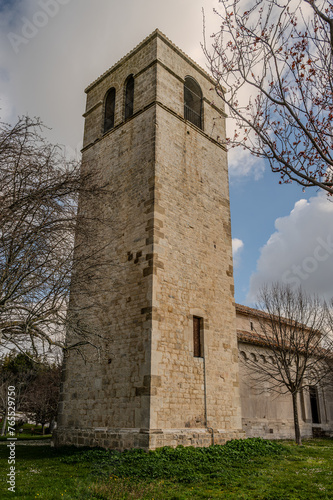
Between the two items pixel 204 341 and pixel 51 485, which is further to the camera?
pixel 204 341

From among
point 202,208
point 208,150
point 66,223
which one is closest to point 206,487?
point 66,223

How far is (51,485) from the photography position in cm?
727

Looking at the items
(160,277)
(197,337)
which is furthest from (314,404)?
(160,277)

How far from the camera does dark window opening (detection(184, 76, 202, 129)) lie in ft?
52.6

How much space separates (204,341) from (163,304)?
2093mm

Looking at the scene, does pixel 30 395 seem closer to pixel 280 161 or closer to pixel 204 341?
pixel 204 341

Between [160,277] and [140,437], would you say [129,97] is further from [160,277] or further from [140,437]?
[140,437]

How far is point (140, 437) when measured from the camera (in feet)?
32.1

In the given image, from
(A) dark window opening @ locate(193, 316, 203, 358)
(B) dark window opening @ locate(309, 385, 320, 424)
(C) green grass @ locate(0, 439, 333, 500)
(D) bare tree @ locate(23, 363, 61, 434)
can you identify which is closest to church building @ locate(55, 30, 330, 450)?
(A) dark window opening @ locate(193, 316, 203, 358)

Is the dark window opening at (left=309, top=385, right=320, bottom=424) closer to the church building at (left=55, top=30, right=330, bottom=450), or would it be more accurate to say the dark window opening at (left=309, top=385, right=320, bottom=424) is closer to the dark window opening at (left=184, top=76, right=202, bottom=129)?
the church building at (left=55, top=30, right=330, bottom=450)

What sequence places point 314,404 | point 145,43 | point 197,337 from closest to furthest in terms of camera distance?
1. point 197,337
2. point 145,43
3. point 314,404

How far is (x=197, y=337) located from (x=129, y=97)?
10.0 m

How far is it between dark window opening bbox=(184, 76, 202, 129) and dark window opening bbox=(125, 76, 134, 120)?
219 cm

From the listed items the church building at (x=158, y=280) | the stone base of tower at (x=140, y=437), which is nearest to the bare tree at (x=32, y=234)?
the church building at (x=158, y=280)
